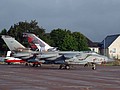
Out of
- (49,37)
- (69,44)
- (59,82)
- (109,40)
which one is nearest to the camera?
(59,82)

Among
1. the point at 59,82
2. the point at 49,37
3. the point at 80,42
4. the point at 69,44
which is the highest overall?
the point at 49,37

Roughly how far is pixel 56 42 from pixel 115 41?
73.9 ft

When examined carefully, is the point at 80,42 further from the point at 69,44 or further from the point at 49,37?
the point at 49,37

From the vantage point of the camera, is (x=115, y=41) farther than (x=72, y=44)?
Yes

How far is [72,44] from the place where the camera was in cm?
10456

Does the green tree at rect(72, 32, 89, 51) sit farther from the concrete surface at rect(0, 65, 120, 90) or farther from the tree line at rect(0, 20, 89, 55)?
the concrete surface at rect(0, 65, 120, 90)

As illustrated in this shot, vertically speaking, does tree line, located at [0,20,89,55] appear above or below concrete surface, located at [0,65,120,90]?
above

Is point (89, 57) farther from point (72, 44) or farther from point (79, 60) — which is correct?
point (72, 44)

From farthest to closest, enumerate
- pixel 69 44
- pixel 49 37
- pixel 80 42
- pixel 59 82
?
pixel 49 37
pixel 80 42
pixel 69 44
pixel 59 82

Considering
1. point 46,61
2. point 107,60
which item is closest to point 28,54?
point 46,61

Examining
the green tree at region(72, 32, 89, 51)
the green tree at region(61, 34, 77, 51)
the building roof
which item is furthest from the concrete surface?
the building roof

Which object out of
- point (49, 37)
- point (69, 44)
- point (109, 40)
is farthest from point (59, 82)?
point (109, 40)

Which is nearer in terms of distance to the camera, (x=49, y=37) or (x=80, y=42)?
(x=80, y=42)

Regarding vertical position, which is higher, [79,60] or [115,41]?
[115,41]
